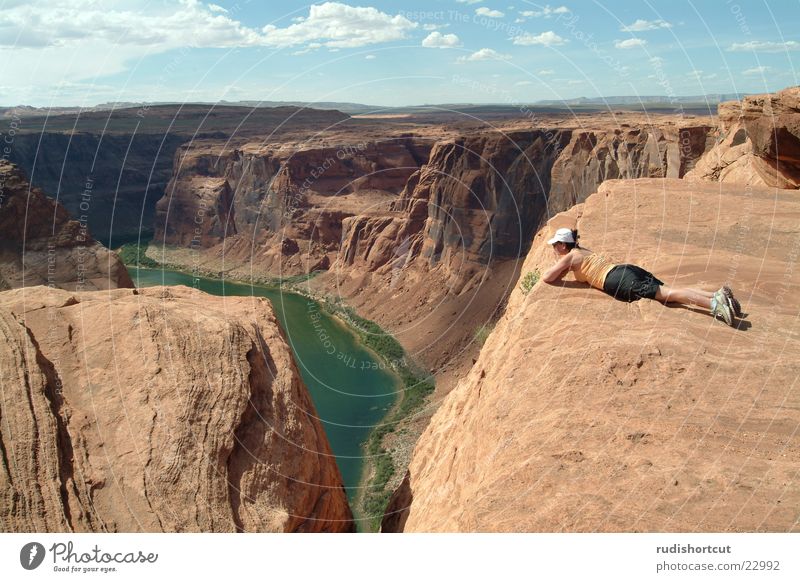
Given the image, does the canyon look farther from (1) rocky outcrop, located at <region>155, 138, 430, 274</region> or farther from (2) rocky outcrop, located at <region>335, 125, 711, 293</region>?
(1) rocky outcrop, located at <region>155, 138, 430, 274</region>

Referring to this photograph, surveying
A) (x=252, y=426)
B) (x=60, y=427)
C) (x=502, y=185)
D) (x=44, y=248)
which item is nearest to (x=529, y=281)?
(x=252, y=426)

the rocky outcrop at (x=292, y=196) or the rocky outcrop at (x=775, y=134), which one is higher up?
the rocky outcrop at (x=775, y=134)

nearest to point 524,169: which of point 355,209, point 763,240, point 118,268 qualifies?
point 355,209

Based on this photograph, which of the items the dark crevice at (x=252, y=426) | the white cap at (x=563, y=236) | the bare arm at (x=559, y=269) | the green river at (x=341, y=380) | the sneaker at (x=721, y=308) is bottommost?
the green river at (x=341, y=380)

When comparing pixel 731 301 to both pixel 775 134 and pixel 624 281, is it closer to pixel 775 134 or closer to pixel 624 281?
pixel 624 281

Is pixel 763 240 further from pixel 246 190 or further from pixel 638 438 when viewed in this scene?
pixel 246 190

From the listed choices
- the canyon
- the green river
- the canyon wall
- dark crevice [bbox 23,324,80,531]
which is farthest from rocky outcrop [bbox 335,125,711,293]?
the canyon wall

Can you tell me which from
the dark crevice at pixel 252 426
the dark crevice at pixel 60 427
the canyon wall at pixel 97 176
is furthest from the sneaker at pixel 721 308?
the canyon wall at pixel 97 176

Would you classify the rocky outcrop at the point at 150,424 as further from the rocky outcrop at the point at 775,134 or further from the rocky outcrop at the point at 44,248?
the rocky outcrop at the point at 775,134
